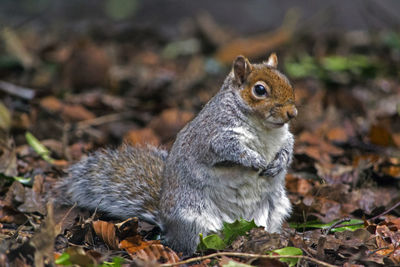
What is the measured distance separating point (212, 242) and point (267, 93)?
1.11 metres

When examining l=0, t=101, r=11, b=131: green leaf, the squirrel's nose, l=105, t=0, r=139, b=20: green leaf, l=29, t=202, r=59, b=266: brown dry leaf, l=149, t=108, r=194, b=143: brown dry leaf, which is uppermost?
l=105, t=0, r=139, b=20: green leaf

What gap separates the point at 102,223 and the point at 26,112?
2.91m

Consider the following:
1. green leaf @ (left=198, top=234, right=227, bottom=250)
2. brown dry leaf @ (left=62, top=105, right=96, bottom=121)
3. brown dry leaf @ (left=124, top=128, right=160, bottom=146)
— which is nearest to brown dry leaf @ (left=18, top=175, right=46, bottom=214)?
green leaf @ (left=198, top=234, right=227, bottom=250)

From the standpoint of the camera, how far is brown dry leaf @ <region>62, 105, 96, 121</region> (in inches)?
256

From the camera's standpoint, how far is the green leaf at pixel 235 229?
3.53m

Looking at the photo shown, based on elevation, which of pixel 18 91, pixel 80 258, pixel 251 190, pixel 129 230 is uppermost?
pixel 18 91

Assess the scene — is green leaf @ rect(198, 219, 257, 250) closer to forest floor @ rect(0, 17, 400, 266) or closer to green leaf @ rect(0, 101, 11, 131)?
forest floor @ rect(0, 17, 400, 266)

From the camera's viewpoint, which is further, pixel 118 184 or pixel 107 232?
pixel 118 184

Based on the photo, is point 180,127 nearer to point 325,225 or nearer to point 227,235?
point 325,225

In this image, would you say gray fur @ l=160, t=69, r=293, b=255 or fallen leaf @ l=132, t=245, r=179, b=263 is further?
gray fur @ l=160, t=69, r=293, b=255

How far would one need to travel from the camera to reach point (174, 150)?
411 cm

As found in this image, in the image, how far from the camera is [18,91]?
20.8 feet

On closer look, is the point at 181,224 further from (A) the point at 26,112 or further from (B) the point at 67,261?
(A) the point at 26,112

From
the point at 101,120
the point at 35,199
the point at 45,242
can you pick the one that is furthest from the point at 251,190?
the point at 101,120
